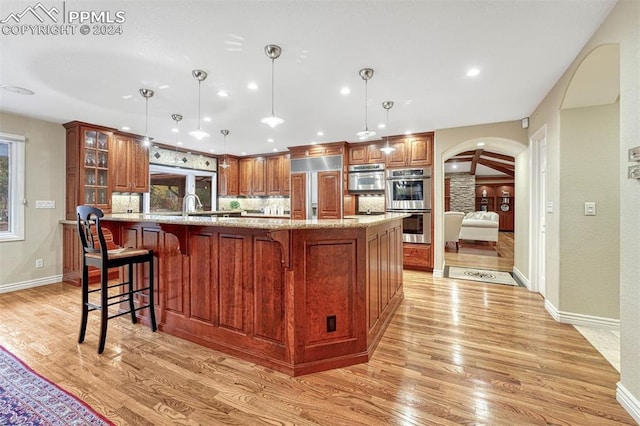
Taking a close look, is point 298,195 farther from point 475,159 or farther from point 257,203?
point 475,159

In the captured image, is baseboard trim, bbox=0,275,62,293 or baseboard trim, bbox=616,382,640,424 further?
baseboard trim, bbox=0,275,62,293

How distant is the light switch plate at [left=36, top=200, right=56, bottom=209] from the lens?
4.20 m

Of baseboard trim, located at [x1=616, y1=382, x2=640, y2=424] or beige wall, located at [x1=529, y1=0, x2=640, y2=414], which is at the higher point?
beige wall, located at [x1=529, y1=0, x2=640, y2=414]

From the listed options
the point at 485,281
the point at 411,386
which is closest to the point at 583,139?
the point at 485,281

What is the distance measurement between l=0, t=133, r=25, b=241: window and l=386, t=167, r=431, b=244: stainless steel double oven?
19.3 feet

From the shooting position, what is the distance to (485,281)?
444 centimetres

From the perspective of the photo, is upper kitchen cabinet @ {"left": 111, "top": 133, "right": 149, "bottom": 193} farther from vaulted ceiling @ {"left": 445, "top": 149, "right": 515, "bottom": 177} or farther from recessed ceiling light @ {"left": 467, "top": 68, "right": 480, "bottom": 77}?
vaulted ceiling @ {"left": 445, "top": 149, "right": 515, "bottom": 177}

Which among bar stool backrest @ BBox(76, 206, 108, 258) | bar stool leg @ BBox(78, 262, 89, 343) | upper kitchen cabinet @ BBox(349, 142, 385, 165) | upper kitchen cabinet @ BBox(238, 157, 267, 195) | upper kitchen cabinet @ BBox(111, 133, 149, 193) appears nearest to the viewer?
bar stool backrest @ BBox(76, 206, 108, 258)

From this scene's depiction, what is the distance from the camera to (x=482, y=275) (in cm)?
479

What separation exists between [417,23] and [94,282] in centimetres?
543

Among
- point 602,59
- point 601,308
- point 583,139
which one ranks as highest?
point 602,59

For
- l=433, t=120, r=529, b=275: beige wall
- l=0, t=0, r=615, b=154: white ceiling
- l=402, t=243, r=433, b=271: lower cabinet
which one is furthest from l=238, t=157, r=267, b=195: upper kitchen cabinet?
l=433, t=120, r=529, b=275: beige wall

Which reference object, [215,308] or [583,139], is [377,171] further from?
[215,308]

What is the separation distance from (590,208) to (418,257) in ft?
8.76
